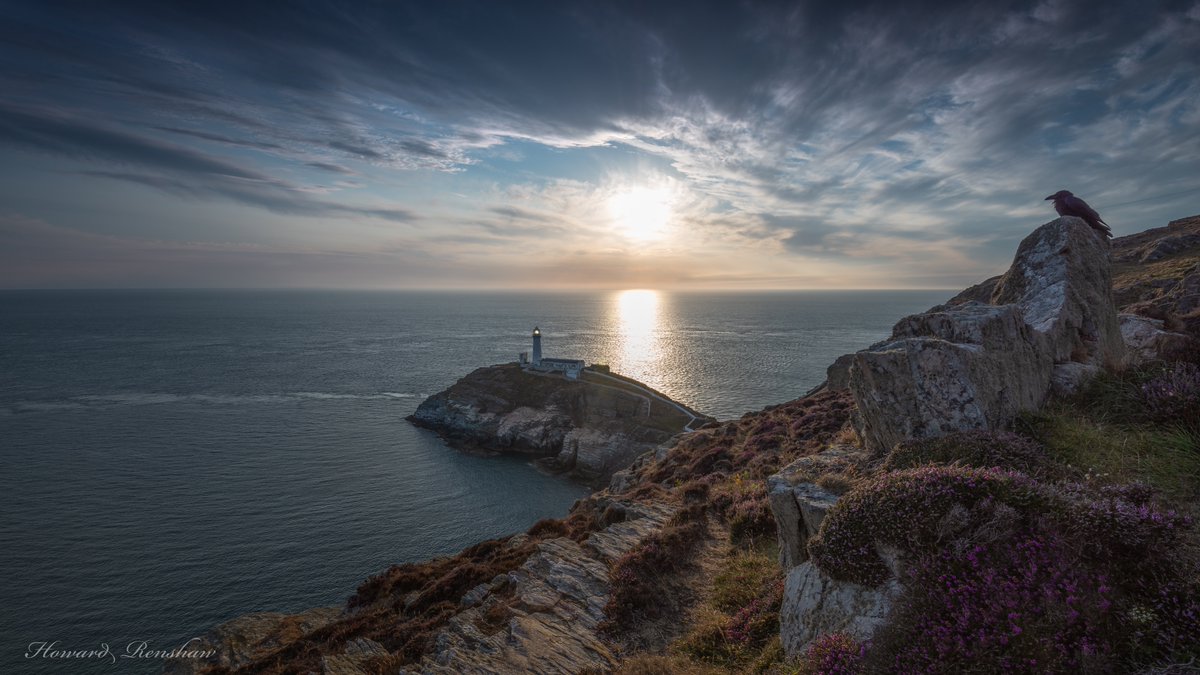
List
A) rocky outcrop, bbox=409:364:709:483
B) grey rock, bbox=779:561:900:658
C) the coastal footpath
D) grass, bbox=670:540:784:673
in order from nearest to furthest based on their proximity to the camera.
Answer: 1. the coastal footpath
2. grey rock, bbox=779:561:900:658
3. grass, bbox=670:540:784:673
4. rocky outcrop, bbox=409:364:709:483

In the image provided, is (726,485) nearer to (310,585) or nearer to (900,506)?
(900,506)

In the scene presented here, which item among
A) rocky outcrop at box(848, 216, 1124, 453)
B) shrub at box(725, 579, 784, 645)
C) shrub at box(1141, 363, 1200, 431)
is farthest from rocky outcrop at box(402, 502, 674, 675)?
shrub at box(1141, 363, 1200, 431)

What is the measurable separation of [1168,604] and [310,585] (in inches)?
1503

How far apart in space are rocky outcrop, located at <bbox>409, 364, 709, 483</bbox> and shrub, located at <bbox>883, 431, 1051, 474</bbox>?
4686 cm

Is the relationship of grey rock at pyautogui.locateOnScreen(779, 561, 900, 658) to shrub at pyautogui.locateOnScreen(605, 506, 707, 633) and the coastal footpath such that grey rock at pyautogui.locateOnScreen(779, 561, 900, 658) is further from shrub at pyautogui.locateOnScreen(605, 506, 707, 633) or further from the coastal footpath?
shrub at pyautogui.locateOnScreen(605, 506, 707, 633)

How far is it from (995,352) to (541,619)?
12.6 m

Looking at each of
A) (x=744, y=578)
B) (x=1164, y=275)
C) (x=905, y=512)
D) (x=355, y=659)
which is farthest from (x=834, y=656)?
(x=1164, y=275)

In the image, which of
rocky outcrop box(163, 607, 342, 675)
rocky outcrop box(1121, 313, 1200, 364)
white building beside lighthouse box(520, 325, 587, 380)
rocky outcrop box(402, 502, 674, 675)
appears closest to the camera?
rocky outcrop box(402, 502, 674, 675)

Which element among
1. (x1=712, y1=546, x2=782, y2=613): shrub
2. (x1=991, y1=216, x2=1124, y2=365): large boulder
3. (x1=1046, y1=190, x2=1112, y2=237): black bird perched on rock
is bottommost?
(x1=712, y1=546, x2=782, y2=613): shrub

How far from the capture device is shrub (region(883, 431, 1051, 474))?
8.30 meters

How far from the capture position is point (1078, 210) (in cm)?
1545

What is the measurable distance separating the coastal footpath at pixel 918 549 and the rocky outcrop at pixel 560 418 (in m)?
37.8

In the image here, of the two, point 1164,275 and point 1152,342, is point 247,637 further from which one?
point 1164,275

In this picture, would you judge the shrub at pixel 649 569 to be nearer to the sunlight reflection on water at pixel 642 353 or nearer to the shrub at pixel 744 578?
the shrub at pixel 744 578
